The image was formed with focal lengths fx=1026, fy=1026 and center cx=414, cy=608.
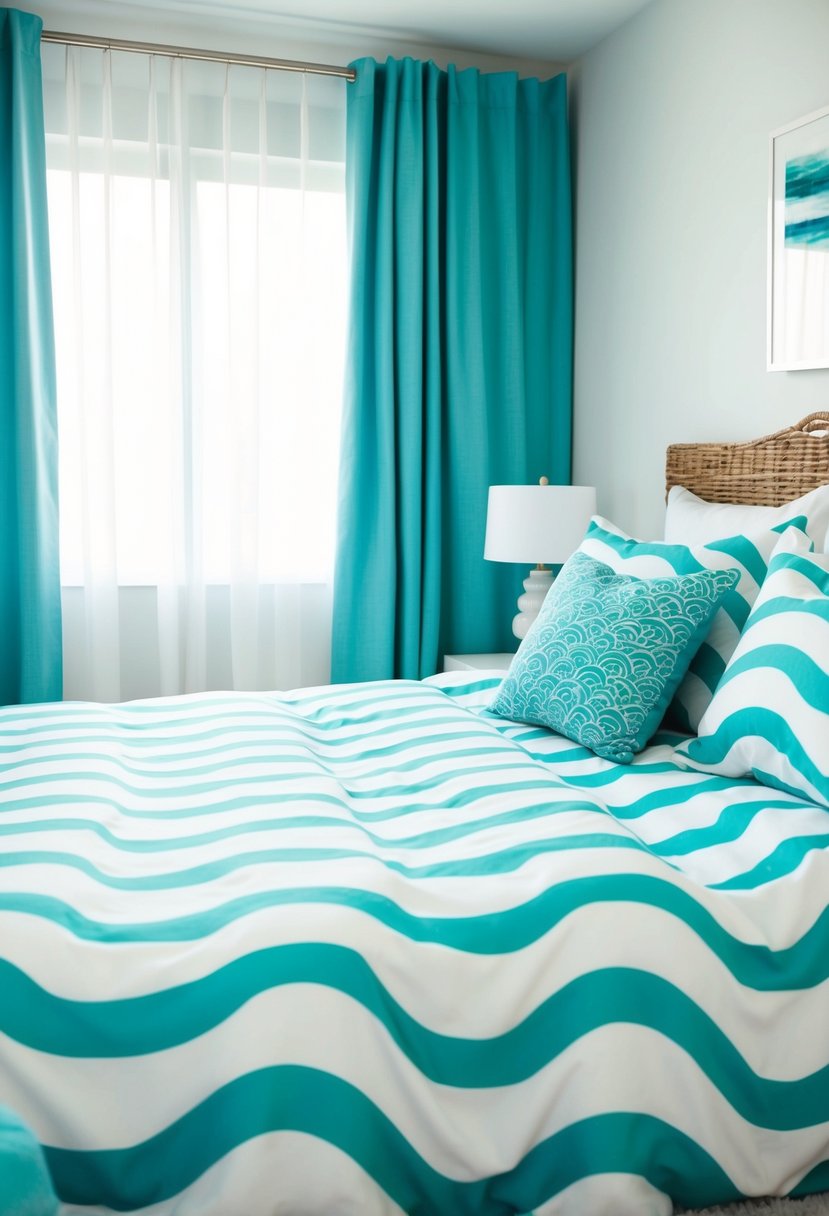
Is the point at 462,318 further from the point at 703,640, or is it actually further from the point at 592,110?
the point at 703,640

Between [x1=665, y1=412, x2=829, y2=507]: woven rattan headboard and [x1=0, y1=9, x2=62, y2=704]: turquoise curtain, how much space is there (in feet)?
6.53

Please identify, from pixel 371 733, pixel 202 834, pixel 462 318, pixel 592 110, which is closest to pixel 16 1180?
pixel 202 834

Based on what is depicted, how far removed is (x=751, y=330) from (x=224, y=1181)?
250 cm

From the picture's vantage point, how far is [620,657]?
192 centimetres

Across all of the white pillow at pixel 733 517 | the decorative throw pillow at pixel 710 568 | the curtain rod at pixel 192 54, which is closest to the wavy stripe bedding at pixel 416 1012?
the decorative throw pillow at pixel 710 568

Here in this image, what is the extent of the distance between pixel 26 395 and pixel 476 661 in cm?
172

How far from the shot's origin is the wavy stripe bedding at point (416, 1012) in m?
1.12

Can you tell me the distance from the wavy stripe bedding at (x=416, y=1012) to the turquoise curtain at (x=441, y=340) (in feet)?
7.28

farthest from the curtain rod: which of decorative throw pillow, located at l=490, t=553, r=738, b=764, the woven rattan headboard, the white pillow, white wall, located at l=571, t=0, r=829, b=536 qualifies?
decorative throw pillow, located at l=490, t=553, r=738, b=764

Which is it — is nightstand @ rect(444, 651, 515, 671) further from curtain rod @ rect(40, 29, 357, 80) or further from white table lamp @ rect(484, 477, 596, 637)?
curtain rod @ rect(40, 29, 357, 80)

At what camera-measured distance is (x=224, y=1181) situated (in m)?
1.10

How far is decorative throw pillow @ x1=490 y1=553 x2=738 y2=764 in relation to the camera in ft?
6.25

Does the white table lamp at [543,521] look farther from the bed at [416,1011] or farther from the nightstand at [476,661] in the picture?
the bed at [416,1011]

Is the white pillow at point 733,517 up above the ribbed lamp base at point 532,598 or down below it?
above
